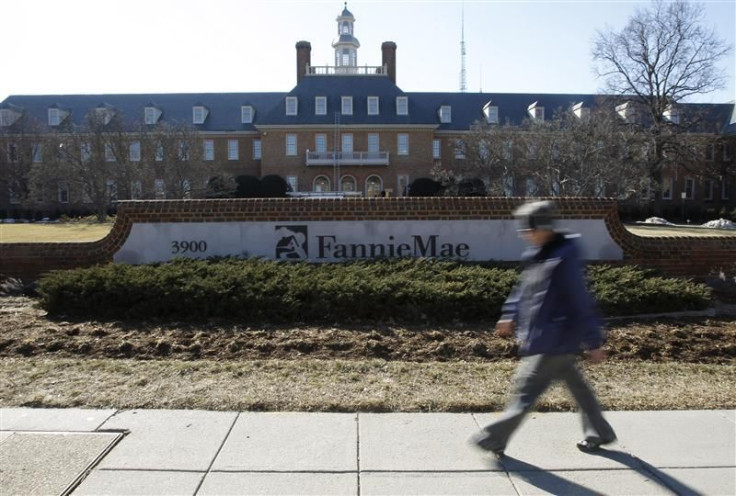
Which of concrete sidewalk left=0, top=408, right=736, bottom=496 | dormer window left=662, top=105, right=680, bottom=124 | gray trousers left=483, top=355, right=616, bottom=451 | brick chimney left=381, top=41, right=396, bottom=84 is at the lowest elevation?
concrete sidewalk left=0, top=408, right=736, bottom=496

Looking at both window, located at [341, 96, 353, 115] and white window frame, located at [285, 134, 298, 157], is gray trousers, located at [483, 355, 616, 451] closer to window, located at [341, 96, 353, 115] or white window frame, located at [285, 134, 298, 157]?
white window frame, located at [285, 134, 298, 157]

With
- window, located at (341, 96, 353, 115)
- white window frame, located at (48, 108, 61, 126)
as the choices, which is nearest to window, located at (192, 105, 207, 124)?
white window frame, located at (48, 108, 61, 126)

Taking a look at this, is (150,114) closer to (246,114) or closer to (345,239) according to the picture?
(246,114)

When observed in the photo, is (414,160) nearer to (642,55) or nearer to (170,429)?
(642,55)

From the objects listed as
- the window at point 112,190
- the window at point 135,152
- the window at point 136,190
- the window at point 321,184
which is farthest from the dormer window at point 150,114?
the window at point 136,190

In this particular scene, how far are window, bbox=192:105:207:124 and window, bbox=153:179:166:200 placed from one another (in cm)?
2004

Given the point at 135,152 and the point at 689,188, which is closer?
the point at 135,152

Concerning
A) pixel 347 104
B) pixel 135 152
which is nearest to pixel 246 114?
pixel 347 104

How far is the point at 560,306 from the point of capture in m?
3.37

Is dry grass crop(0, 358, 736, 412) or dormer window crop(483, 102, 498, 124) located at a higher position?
dormer window crop(483, 102, 498, 124)

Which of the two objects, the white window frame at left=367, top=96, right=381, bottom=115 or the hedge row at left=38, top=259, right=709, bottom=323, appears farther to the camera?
the white window frame at left=367, top=96, right=381, bottom=115

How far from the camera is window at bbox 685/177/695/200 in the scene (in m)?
56.2

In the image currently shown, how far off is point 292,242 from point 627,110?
43.6 metres

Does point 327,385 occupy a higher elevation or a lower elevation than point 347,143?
lower
